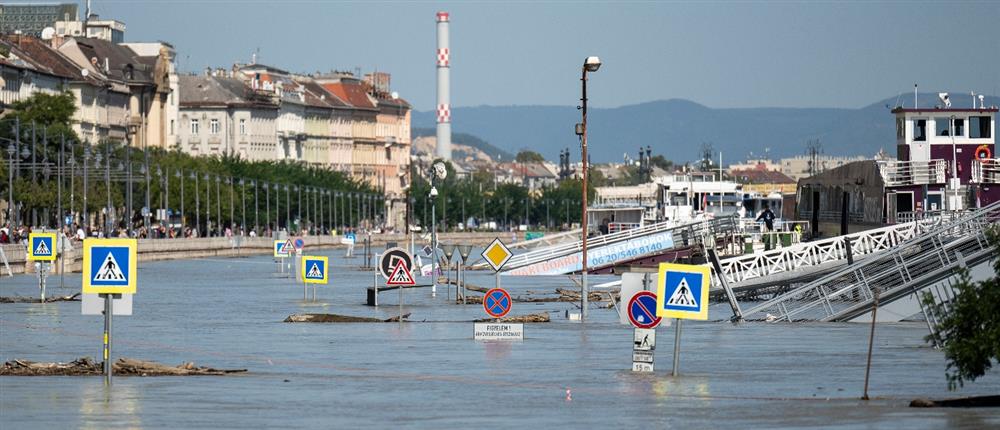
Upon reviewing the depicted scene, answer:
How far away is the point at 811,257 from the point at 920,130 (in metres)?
19.1

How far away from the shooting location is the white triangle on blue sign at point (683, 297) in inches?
1176

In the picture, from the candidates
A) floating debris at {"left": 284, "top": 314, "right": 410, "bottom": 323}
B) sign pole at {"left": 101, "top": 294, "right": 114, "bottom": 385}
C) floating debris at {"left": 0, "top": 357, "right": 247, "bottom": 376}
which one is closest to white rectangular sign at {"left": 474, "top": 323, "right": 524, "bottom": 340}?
floating debris at {"left": 284, "top": 314, "right": 410, "bottom": 323}

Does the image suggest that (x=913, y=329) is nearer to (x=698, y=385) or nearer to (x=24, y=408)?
(x=698, y=385)

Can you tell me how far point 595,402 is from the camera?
90.6 ft

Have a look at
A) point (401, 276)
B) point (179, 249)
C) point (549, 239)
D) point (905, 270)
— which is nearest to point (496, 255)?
point (401, 276)

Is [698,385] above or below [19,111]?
below

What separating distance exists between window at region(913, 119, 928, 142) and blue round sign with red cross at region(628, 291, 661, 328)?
54.7m

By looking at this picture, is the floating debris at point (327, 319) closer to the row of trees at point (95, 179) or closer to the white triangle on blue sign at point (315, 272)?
the white triangle on blue sign at point (315, 272)

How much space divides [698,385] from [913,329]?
17551 millimetres

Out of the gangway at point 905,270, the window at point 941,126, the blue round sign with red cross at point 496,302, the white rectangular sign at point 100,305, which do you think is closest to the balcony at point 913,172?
the window at point 941,126

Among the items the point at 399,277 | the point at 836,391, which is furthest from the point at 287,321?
the point at 836,391

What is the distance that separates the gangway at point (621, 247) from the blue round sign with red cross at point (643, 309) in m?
61.3

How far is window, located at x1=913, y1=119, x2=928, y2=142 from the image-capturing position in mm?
84375

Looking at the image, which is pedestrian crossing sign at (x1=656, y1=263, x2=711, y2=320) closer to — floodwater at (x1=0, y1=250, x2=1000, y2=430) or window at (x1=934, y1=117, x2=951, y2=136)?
floodwater at (x1=0, y1=250, x2=1000, y2=430)
